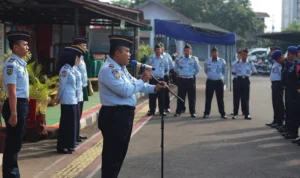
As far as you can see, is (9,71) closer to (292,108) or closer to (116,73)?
(116,73)

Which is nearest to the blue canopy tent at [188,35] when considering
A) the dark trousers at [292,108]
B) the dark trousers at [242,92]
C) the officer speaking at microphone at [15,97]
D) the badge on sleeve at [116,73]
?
the dark trousers at [242,92]

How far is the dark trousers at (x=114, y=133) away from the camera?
611cm

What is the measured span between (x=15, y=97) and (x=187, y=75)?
8.84 meters

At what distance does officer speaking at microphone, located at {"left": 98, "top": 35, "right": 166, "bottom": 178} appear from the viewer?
19.9ft

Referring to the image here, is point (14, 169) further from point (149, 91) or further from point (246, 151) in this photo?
point (246, 151)

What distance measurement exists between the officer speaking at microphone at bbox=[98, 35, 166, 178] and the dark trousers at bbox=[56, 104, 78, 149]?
3.33 meters

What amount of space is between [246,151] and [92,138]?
10.2 ft

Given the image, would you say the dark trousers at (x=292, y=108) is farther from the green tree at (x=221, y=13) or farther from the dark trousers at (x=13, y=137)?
the green tree at (x=221, y=13)

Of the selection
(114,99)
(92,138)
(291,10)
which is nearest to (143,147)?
(92,138)

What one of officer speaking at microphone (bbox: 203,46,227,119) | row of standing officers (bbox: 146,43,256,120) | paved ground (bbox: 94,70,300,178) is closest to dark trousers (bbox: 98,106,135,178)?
paved ground (bbox: 94,70,300,178)

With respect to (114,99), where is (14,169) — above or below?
below

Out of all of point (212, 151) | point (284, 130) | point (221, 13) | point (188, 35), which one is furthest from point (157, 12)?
point (212, 151)

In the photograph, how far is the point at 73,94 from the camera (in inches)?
374

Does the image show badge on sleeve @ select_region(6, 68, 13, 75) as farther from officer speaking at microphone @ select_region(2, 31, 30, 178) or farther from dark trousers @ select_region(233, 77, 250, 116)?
dark trousers @ select_region(233, 77, 250, 116)
